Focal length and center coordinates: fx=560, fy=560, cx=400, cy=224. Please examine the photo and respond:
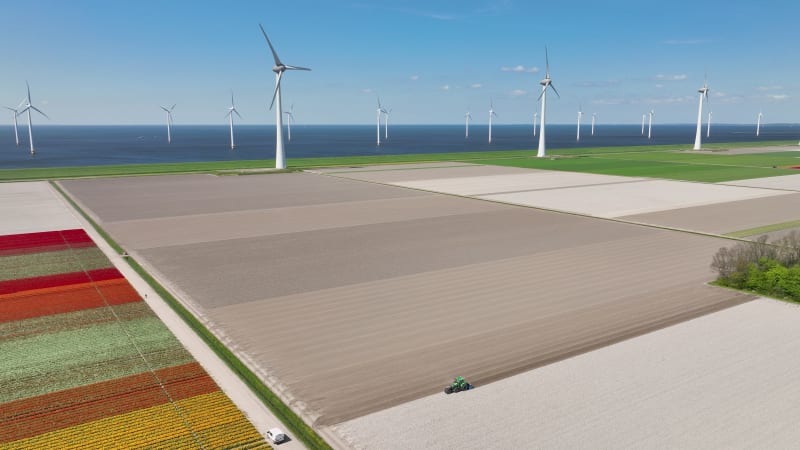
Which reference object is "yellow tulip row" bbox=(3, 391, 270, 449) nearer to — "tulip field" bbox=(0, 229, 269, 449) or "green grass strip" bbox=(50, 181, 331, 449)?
"tulip field" bbox=(0, 229, 269, 449)

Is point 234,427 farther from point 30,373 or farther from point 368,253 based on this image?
point 368,253

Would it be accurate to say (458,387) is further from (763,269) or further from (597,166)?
(597,166)

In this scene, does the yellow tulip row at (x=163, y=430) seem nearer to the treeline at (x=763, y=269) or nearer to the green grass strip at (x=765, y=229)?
the treeline at (x=763, y=269)

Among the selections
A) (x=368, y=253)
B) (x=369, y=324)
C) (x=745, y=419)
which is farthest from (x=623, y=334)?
(x=368, y=253)

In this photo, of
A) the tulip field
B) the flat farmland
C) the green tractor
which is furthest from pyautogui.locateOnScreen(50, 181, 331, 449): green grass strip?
the green tractor

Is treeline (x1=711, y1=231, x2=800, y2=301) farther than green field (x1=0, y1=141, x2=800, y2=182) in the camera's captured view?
No

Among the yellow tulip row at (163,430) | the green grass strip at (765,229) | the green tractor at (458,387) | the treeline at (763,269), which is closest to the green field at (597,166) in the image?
the green grass strip at (765,229)

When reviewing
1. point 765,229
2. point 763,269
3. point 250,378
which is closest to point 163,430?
point 250,378

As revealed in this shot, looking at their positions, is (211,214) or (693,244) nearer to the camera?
(693,244)
